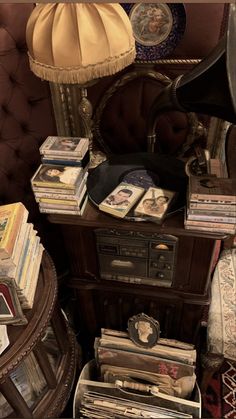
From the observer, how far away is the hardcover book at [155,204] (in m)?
1.13

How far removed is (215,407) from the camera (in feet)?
5.24

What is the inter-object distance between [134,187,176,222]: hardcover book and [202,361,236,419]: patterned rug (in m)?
0.83

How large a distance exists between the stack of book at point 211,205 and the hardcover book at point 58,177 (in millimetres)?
332

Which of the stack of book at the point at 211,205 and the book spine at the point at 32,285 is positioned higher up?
the stack of book at the point at 211,205

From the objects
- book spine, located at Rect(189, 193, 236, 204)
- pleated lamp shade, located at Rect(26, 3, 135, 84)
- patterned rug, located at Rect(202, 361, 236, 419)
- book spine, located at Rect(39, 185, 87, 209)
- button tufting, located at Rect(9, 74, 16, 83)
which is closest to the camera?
pleated lamp shade, located at Rect(26, 3, 135, 84)

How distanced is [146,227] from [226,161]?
0.42 m

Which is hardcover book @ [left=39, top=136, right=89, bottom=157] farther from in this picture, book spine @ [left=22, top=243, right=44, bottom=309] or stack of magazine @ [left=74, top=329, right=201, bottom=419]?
stack of magazine @ [left=74, top=329, right=201, bottom=419]

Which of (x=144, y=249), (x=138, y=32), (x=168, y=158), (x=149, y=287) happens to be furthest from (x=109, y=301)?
(x=138, y=32)

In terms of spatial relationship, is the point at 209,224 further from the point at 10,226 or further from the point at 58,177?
the point at 10,226

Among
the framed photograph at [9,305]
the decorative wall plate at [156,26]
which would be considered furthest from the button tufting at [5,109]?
the framed photograph at [9,305]

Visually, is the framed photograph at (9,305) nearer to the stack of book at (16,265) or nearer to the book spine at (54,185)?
the stack of book at (16,265)

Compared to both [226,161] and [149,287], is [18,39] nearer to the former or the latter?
[226,161]

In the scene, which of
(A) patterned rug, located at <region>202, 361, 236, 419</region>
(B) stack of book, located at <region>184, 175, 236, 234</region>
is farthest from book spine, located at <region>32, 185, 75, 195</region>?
(A) patterned rug, located at <region>202, 361, 236, 419</region>

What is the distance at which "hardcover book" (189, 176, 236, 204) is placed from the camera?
40.8 inches
